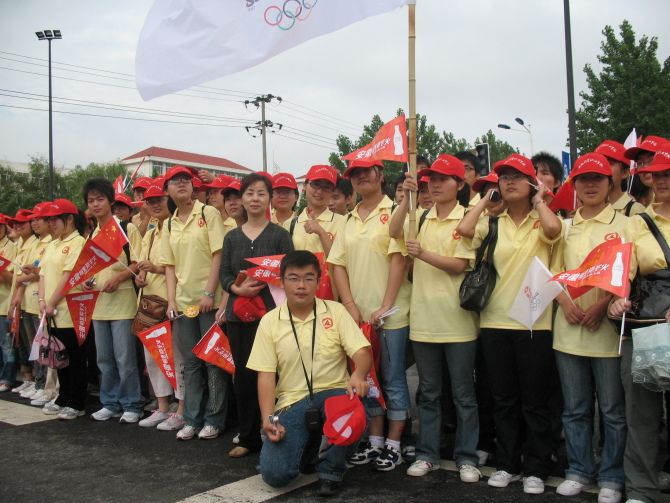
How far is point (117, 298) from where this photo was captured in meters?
6.29

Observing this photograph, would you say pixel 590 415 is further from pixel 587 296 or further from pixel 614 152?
pixel 614 152

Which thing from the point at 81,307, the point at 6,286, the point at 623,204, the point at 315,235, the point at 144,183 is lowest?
the point at 81,307

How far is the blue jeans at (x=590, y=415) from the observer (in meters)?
3.86

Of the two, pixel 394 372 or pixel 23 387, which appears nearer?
pixel 394 372

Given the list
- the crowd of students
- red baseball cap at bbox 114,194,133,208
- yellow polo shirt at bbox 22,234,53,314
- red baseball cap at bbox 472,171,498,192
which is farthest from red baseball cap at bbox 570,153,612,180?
yellow polo shirt at bbox 22,234,53,314

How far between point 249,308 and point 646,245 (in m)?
2.96

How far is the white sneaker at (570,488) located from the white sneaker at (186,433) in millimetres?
3172

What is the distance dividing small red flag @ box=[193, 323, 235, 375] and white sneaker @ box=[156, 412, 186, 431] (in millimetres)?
913

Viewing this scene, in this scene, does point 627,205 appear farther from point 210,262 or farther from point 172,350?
point 172,350

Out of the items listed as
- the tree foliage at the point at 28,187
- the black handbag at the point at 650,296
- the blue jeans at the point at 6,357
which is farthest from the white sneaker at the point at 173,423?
the tree foliage at the point at 28,187

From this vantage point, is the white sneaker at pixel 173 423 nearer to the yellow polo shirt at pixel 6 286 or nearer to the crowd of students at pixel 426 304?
the crowd of students at pixel 426 304

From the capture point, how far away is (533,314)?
403 cm

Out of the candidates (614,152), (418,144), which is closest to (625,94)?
(614,152)

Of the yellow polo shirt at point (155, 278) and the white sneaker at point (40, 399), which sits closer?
the yellow polo shirt at point (155, 278)
